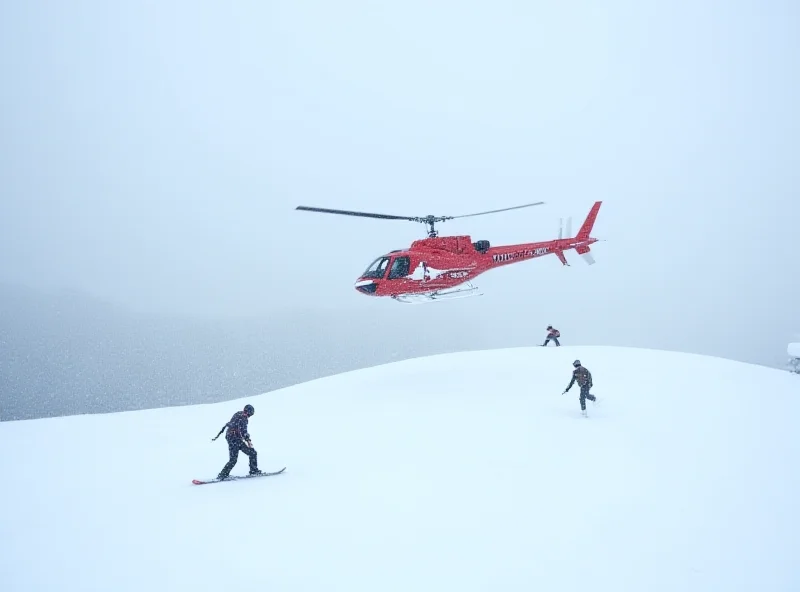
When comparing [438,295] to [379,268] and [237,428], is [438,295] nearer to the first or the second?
[379,268]

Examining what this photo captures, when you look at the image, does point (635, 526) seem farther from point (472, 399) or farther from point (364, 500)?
point (472, 399)

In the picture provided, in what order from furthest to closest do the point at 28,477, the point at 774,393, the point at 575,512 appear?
the point at 774,393 < the point at 28,477 < the point at 575,512

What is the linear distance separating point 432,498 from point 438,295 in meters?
9.80

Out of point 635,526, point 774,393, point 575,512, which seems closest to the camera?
point 635,526

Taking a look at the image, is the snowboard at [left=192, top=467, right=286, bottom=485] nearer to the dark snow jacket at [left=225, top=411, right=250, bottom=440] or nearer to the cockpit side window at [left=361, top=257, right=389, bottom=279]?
the dark snow jacket at [left=225, top=411, right=250, bottom=440]

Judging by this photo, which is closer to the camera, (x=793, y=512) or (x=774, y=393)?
(x=793, y=512)

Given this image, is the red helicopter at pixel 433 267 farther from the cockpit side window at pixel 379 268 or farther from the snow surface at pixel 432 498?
the snow surface at pixel 432 498

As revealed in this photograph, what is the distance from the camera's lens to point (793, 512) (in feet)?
19.6

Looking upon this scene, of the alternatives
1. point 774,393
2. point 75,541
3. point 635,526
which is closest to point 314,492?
point 75,541

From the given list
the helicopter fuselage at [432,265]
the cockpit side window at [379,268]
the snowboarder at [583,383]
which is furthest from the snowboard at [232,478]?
the cockpit side window at [379,268]

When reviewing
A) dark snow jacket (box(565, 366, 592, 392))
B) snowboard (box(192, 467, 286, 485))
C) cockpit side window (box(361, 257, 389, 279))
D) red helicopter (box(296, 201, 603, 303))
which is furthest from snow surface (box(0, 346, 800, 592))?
cockpit side window (box(361, 257, 389, 279))

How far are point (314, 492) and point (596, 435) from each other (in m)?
6.16

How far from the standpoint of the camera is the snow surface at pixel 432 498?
479 centimetres

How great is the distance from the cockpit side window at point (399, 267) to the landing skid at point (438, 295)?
82 cm
